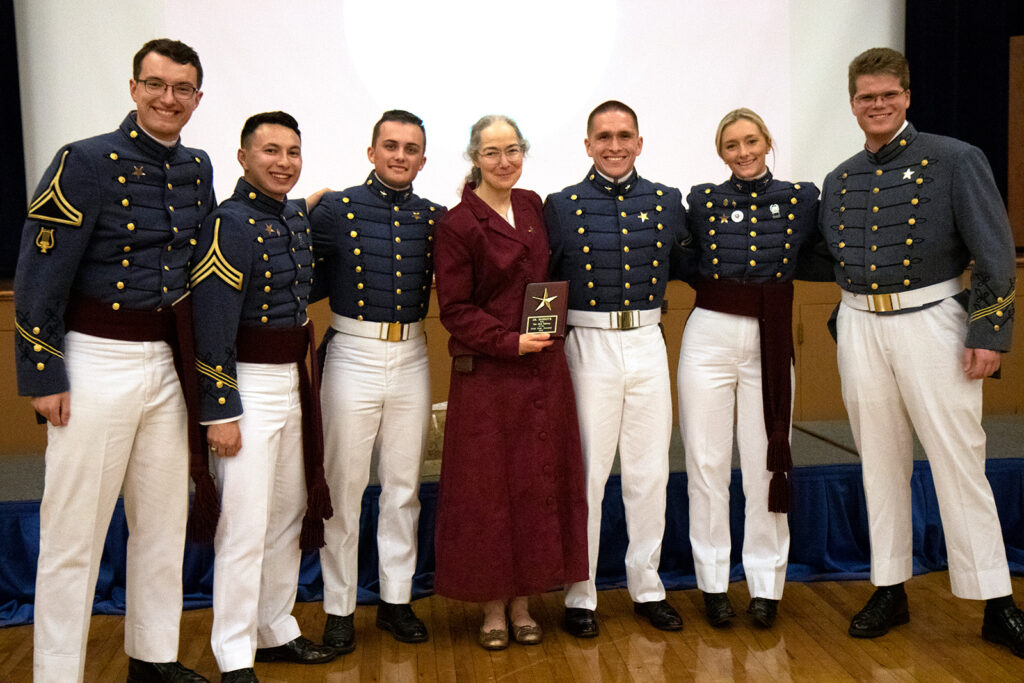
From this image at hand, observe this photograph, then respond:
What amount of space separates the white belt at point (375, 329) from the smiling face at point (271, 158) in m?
0.44

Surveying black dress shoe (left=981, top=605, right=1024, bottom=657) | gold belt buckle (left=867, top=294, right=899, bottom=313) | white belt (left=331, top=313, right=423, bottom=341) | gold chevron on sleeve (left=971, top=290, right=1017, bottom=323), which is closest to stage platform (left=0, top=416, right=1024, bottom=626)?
black dress shoe (left=981, top=605, right=1024, bottom=657)

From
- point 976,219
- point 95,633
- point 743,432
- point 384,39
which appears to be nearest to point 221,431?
point 95,633

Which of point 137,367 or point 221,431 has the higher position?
point 137,367

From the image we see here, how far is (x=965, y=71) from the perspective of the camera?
16.9 feet

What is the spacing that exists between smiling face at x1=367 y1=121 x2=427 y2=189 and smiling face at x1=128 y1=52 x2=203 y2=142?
0.62 metres

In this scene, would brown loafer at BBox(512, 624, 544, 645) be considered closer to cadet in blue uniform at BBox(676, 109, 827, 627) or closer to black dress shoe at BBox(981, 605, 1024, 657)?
cadet in blue uniform at BBox(676, 109, 827, 627)

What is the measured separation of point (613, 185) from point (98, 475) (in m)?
1.65

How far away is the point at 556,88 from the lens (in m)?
4.72

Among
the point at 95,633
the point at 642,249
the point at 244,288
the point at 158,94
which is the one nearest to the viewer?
the point at 158,94

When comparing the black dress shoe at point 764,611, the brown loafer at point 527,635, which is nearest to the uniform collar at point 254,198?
the brown loafer at point 527,635

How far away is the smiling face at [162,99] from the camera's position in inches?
91.4

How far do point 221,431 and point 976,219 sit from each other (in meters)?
2.12

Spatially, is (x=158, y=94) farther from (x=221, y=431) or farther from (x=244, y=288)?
(x=221, y=431)

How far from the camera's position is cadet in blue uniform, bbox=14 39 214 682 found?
2.26 m
